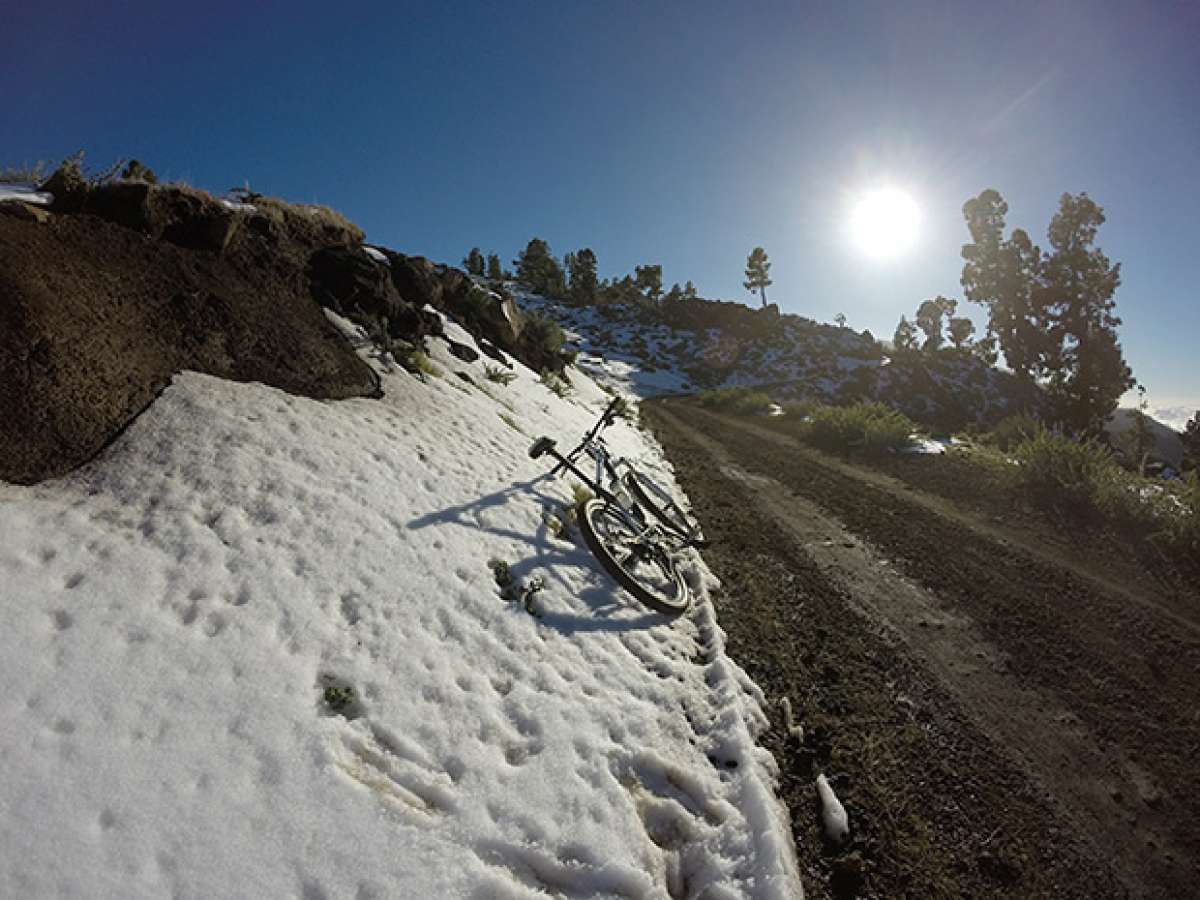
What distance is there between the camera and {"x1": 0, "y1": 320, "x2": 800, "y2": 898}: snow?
232 centimetres

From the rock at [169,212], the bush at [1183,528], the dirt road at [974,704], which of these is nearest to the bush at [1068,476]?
the bush at [1183,528]

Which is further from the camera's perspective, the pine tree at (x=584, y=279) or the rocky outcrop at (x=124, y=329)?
the pine tree at (x=584, y=279)

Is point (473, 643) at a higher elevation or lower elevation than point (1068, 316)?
lower

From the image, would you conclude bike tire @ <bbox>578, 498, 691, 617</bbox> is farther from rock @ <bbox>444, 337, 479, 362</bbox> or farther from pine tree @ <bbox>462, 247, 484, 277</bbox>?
pine tree @ <bbox>462, 247, 484, 277</bbox>

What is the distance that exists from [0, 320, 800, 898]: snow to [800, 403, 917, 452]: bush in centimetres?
1232

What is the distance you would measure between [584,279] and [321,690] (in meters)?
80.9

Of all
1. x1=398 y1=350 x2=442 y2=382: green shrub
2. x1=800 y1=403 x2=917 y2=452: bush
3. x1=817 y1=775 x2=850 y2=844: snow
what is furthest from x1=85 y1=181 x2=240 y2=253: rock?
x1=800 y1=403 x2=917 y2=452: bush

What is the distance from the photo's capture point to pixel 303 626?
3.57 metres

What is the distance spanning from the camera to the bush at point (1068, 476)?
9.45 m

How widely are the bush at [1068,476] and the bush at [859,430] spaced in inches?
154

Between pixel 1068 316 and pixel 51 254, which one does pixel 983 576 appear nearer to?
pixel 51 254

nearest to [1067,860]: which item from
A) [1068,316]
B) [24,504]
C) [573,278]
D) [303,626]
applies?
[303,626]

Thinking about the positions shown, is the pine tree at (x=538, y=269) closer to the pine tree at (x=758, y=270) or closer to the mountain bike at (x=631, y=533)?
the pine tree at (x=758, y=270)

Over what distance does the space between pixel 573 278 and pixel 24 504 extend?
275 feet
